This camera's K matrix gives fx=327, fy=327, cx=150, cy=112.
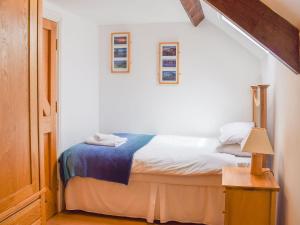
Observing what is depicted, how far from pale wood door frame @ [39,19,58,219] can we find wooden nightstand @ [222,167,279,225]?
6.55ft

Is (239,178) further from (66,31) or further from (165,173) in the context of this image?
(66,31)

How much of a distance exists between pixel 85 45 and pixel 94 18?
377 millimetres

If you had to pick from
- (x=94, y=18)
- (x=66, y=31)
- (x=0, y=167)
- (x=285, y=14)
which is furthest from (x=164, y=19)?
(x=0, y=167)

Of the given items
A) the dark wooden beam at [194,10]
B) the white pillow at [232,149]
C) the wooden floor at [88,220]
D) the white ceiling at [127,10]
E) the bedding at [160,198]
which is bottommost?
the wooden floor at [88,220]

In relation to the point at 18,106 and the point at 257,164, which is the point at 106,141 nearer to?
the point at 257,164

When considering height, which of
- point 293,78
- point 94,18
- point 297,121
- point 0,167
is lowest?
point 0,167

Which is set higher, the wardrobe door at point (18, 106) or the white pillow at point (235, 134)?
the wardrobe door at point (18, 106)

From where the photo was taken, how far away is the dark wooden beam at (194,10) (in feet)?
10.5

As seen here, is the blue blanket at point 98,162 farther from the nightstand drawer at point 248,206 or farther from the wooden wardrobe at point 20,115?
the wooden wardrobe at point 20,115

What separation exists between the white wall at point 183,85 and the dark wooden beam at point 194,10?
0.96 feet

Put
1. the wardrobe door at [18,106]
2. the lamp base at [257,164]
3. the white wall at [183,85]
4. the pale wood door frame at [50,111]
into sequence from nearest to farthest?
the wardrobe door at [18,106] → the lamp base at [257,164] → the pale wood door frame at [50,111] → the white wall at [183,85]

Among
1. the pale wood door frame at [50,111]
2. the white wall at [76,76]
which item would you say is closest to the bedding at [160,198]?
the pale wood door frame at [50,111]

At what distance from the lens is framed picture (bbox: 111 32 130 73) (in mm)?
4680

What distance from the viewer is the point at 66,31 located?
3.73 m
